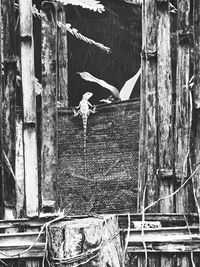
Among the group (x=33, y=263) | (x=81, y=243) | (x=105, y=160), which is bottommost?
(x=33, y=263)

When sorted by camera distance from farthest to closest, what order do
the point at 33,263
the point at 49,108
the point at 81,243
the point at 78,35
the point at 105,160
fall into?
the point at 78,35 → the point at 105,160 → the point at 49,108 → the point at 33,263 → the point at 81,243

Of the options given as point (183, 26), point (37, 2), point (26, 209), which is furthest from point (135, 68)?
point (26, 209)

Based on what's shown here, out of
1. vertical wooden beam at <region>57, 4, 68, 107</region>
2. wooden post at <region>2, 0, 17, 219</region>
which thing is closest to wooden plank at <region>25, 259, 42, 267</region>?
wooden post at <region>2, 0, 17, 219</region>

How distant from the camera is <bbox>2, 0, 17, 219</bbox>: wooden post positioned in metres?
3.23

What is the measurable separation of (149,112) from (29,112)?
2.20 feet

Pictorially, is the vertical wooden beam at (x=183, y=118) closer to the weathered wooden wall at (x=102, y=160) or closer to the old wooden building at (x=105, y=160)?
the old wooden building at (x=105, y=160)

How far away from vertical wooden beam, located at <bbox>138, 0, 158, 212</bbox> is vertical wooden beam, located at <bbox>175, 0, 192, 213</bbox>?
12cm

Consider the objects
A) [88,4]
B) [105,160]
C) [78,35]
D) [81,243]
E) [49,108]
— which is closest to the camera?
[81,243]

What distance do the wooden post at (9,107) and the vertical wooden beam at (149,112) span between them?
0.73m

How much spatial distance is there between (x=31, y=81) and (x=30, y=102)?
12 cm

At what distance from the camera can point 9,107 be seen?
327cm

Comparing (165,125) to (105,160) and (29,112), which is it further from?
(29,112)

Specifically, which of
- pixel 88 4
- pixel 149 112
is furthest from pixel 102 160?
pixel 88 4

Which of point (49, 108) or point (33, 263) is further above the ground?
point (49, 108)
